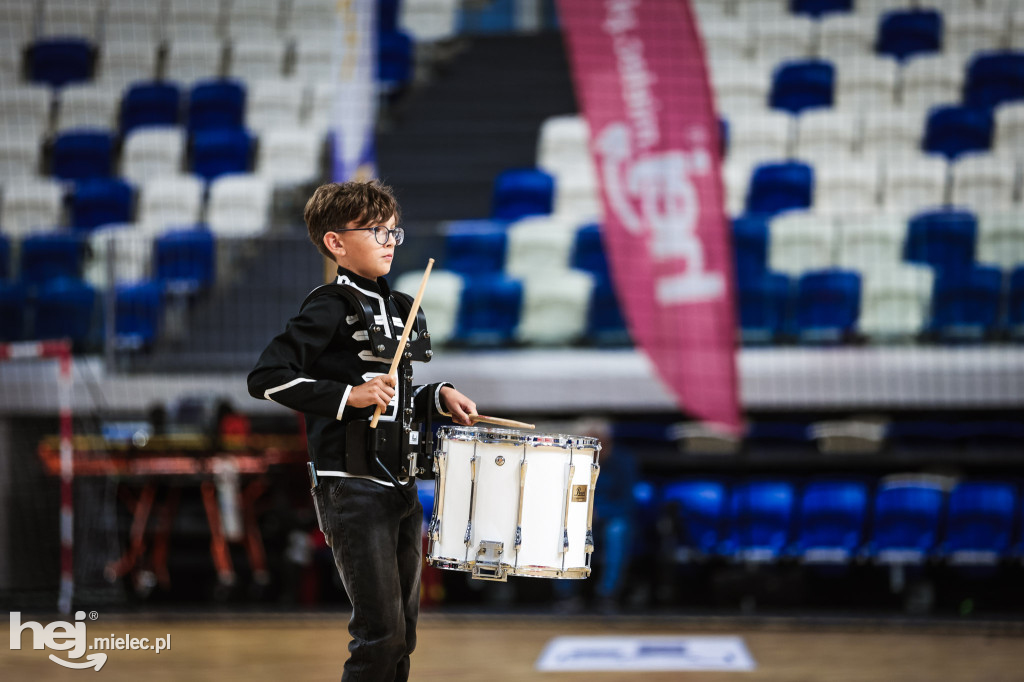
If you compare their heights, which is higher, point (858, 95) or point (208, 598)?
point (858, 95)

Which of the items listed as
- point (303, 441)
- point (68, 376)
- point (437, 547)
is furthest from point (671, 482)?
point (437, 547)

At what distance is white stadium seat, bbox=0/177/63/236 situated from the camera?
10.8 metres

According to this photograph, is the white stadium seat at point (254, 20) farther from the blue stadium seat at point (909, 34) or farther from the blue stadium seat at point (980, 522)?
the blue stadium seat at point (980, 522)


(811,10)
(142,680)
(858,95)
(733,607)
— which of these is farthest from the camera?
(811,10)

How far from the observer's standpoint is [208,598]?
936cm

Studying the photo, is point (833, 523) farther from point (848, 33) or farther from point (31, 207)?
point (31, 207)

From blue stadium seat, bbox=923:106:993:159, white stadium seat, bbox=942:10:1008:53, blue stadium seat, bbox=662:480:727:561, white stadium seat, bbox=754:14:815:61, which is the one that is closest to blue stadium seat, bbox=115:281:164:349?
blue stadium seat, bbox=662:480:727:561

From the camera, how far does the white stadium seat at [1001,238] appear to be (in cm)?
853

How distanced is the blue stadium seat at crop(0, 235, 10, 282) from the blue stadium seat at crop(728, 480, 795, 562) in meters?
5.92

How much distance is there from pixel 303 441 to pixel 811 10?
20.5ft

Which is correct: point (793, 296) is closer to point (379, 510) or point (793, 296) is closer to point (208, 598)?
point (208, 598)

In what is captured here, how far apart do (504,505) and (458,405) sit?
30 centimetres

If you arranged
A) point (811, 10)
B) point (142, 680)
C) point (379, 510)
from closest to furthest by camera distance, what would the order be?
point (379, 510)
point (142, 680)
point (811, 10)

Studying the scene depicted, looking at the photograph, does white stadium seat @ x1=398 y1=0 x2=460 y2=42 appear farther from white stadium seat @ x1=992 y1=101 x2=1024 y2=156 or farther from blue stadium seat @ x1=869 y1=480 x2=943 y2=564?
blue stadium seat @ x1=869 y1=480 x2=943 y2=564
